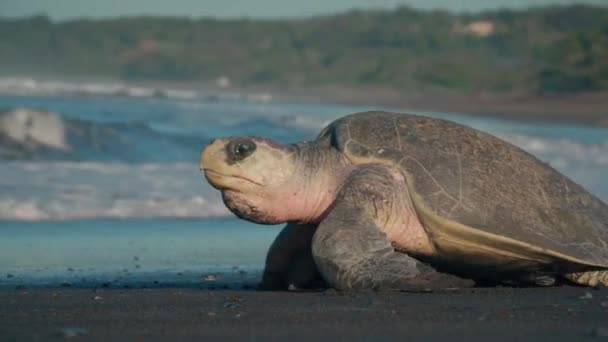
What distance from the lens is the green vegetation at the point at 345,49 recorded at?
5534 cm

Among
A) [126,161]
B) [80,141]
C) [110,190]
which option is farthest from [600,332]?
[80,141]

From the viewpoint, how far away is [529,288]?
557cm

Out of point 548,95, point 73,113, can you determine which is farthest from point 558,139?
point 548,95

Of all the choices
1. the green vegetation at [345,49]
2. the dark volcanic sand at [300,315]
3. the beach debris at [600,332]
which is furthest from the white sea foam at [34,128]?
the green vegetation at [345,49]

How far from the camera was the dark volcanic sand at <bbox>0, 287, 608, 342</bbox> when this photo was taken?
3959mm

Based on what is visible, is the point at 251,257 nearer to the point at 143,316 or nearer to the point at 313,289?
the point at 313,289

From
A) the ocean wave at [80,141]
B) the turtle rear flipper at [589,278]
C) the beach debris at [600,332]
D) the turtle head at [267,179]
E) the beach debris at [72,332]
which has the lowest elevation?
the beach debris at [72,332]

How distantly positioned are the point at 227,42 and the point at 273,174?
8259 centimetres

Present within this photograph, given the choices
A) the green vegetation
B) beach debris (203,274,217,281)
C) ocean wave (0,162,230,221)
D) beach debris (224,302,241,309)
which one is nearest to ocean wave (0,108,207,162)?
ocean wave (0,162,230,221)

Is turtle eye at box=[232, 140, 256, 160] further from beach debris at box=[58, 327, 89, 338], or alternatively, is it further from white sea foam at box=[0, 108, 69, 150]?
white sea foam at box=[0, 108, 69, 150]

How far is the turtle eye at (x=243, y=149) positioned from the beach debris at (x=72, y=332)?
1.28m

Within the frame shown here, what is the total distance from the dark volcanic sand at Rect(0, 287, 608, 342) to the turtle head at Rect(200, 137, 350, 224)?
0.37m

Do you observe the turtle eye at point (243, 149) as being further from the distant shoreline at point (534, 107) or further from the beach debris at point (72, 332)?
the distant shoreline at point (534, 107)

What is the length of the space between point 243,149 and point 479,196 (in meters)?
1.07
